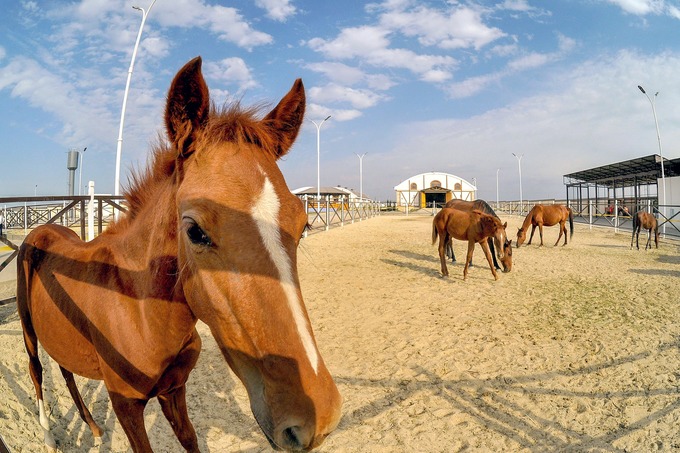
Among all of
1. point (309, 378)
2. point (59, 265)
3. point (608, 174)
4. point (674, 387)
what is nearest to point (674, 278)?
point (674, 387)

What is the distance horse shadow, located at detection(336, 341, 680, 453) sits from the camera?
10.8ft

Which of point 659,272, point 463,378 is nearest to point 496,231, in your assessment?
point 659,272

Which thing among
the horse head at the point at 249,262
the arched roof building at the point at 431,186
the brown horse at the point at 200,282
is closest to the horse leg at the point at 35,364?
the brown horse at the point at 200,282

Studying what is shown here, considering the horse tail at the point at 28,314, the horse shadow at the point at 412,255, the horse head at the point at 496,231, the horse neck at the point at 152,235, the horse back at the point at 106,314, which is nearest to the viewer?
the horse neck at the point at 152,235

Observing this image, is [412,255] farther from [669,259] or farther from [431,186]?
[431,186]

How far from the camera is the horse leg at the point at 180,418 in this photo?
2363mm

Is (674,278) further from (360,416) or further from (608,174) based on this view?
(608,174)

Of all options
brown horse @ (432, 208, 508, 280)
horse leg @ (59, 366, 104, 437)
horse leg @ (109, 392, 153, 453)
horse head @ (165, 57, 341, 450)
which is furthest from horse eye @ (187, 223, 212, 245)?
brown horse @ (432, 208, 508, 280)

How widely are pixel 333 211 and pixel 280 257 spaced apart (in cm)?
2896

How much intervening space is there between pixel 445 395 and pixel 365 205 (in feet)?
113

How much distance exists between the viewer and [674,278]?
30.0ft

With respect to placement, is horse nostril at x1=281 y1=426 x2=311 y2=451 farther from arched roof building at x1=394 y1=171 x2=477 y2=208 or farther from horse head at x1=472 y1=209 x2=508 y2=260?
arched roof building at x1=394 y1=171 x2=477 y2=208

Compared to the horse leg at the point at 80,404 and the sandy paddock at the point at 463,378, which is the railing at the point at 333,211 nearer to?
the sandy paddock at the point at 463,378

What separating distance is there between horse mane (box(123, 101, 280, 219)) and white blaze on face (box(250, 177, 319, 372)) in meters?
0.40
